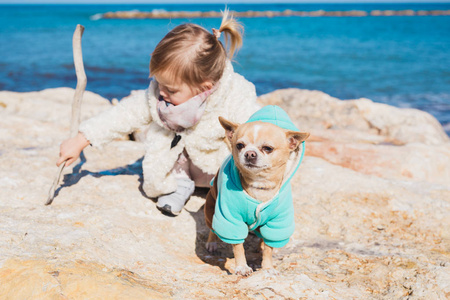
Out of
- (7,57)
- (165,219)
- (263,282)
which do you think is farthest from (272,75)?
(263,282)

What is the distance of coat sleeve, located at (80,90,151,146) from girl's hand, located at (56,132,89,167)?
0.18 feet

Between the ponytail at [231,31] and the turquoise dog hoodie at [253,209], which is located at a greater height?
the ponytail at [231,31]

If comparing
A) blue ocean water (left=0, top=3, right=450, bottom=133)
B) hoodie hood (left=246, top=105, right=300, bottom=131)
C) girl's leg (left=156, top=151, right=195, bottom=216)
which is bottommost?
blue ocean water (left=0, top=3, right=450, bottom=133)

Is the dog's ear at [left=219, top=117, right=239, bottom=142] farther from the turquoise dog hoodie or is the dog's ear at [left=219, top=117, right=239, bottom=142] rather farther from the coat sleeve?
the coat sleeve

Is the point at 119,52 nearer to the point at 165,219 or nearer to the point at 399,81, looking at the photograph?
the point at 399,81

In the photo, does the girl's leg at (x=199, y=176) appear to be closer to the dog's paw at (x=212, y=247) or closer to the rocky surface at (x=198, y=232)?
the rocky surface at (x=198, y=232)

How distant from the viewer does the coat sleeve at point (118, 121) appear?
3156mm

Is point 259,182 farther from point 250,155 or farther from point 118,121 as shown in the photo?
point 118,121

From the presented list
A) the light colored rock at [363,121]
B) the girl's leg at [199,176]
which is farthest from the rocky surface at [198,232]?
the light colored rock at [363,121]

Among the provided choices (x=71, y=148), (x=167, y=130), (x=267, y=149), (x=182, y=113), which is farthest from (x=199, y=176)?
(x=267, y=149)

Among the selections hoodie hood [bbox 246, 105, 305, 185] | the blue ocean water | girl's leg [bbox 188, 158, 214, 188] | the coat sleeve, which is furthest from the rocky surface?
the blue ocean water

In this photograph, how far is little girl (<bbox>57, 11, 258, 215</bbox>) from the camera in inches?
110

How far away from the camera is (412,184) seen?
12.2 ft

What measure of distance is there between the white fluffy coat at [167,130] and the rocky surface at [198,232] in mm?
278
